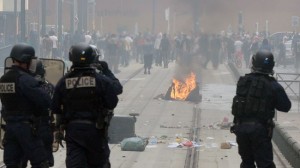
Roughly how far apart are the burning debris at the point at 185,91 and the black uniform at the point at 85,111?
1938 centimetres

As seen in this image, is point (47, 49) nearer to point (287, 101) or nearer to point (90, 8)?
point (90, 8)

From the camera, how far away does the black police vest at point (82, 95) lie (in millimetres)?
8703

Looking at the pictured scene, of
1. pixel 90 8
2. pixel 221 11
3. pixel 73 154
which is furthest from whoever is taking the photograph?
pixel 90 8

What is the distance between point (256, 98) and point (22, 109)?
242 cm

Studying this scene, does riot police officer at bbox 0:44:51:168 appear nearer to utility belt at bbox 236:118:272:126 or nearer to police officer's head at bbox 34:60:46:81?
police officer's head at bbox 34:60:46:81

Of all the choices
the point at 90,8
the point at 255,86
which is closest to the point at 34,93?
the point at 255,86

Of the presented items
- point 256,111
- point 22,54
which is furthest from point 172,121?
point 22,54

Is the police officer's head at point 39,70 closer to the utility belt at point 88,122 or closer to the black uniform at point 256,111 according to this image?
the utility belt at point 88,122

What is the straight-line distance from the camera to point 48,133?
1009cm

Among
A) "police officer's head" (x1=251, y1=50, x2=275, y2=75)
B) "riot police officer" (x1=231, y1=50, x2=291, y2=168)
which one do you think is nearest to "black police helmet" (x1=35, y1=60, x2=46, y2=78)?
→ "riot police officer" (x1=231, y1=50, x2=291, y2=168)

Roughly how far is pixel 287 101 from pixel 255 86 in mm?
366

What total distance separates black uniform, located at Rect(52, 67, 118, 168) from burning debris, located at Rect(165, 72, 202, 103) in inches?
763

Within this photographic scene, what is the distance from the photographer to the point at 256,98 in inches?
392

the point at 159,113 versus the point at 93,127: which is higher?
the point at 93,127
